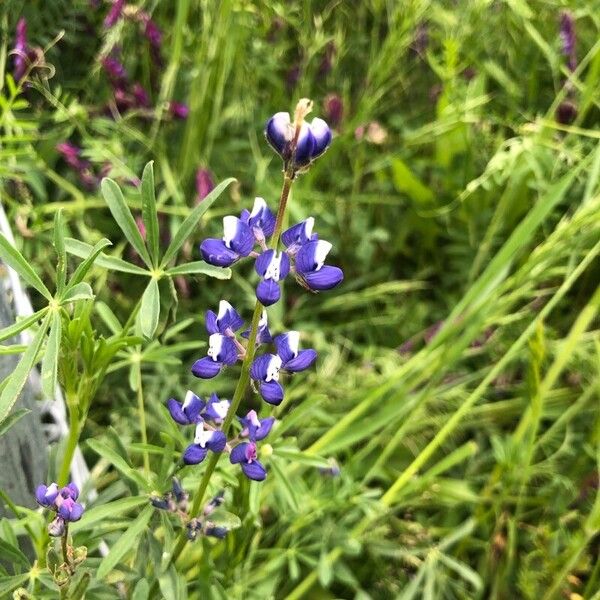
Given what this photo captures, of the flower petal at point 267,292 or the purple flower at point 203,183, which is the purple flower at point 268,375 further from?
the purple flower at point 203,183

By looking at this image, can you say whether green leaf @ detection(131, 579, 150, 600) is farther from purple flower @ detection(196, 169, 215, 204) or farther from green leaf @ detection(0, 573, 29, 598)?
purple flower @ detection(196, 169, 215, 204)

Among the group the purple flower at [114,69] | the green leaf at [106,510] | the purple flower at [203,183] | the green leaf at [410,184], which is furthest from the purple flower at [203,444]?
the green leaf at [410,184]

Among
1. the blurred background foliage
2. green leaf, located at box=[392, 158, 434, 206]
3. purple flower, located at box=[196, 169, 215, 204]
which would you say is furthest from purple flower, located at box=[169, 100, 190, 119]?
green leaf, located at box=[392, 158, 434, 206]

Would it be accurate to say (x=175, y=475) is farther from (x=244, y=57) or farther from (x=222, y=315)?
(x=244, y=57)

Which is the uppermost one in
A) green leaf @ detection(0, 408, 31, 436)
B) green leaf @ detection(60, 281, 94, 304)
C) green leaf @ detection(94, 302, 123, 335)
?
green leaf @ detection(60, 281, 94, 304)

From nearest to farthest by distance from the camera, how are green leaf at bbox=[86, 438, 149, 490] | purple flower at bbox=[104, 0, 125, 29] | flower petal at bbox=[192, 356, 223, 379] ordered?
flower petal at bbox=[192, 356, 223, 379] < green leaf at bbox=[86, 438, 149, 490] < purple flower at bbox=[104, 0, 125, 29]

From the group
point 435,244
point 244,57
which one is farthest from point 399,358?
point 244,57
